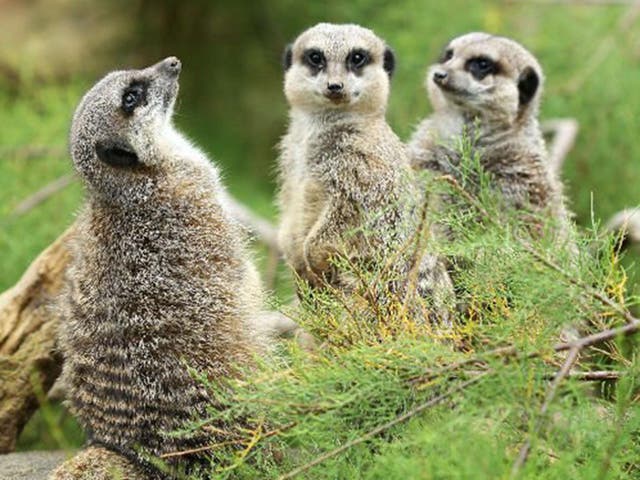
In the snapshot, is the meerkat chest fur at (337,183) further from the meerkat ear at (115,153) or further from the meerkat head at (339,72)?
the meerkat ear at (115,153)

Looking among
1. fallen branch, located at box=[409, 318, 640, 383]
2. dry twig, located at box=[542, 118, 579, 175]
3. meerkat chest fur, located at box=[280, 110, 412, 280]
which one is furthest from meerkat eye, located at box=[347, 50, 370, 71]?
dry twig, located at box=[542, 118, 579, 175]

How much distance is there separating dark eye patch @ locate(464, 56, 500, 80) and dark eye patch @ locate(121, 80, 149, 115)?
1.52 meters

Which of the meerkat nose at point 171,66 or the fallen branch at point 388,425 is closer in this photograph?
the fallen branch at point 388,425

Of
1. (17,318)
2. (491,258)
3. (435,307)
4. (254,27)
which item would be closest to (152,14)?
(254,27)

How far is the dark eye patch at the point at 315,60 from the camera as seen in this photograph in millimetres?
4145

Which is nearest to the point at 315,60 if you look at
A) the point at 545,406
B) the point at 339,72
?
the point at 339,72

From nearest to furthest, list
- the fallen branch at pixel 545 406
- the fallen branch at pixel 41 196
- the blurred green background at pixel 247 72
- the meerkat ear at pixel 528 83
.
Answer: the fallen branch at pixel 545 406 → the meerkat ear at pixel 528 83 → the fallen branch at pixel 41 196 → the blurred green background at pixel 247 72

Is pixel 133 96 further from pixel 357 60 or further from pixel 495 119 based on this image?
pixel 495 119

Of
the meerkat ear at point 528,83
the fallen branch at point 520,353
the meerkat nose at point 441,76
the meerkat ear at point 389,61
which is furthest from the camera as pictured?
the meerkat ear at point 528,83

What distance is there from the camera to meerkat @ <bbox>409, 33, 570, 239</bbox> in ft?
15.0

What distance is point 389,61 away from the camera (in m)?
4.29

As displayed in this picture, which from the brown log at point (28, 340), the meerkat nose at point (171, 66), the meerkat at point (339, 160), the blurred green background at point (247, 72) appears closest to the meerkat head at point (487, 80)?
the meerkat at point (339, 160)

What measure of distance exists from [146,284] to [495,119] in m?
1.90

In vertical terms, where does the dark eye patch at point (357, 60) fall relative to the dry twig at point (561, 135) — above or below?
above
